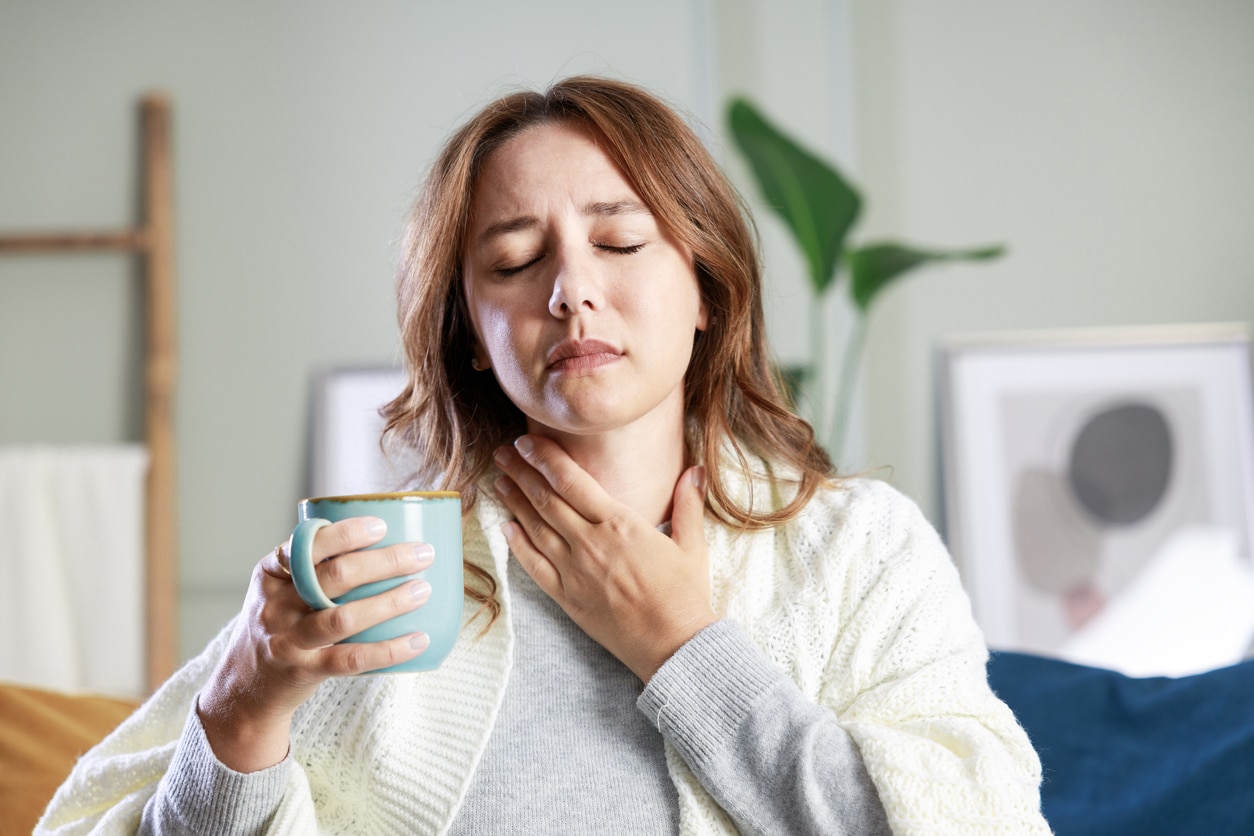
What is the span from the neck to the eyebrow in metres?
0.20

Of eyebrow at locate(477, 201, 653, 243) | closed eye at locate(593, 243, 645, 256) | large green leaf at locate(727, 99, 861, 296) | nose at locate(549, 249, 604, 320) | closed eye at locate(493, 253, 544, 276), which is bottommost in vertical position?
nose at locate(549, 249, 604, 320)

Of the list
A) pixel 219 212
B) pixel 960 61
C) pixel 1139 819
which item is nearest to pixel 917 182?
pixel 960 61

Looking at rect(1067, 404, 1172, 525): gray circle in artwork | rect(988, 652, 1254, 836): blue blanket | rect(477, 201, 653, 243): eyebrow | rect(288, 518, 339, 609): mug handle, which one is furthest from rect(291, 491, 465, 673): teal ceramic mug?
rect(1067, 404, 1172, 525): gray circle in artwork

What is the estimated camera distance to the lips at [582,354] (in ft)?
3.04

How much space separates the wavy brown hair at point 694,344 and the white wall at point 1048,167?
55.8 inches

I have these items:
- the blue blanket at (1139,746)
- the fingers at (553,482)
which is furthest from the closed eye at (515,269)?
the blue blanket at (1139,746)

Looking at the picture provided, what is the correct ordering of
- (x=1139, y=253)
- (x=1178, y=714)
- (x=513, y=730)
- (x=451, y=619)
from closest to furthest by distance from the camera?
(x=451, y=619)
(x=513, y=730)
(x=1178, y=714)
(x=1139, y=253)

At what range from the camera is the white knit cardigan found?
2.89 ft

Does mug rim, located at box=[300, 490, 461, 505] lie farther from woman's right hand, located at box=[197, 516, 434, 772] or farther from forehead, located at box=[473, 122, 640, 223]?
forehead, located at box=[473, 122, 640, 223]

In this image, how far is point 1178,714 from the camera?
109cm

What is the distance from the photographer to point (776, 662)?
96cm

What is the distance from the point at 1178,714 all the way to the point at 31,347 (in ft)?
8.01

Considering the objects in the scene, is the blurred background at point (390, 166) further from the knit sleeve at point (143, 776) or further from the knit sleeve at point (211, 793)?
the knit sleeve at point (211, 793)

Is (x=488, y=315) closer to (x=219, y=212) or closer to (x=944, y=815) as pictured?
(x=944, y=815)
